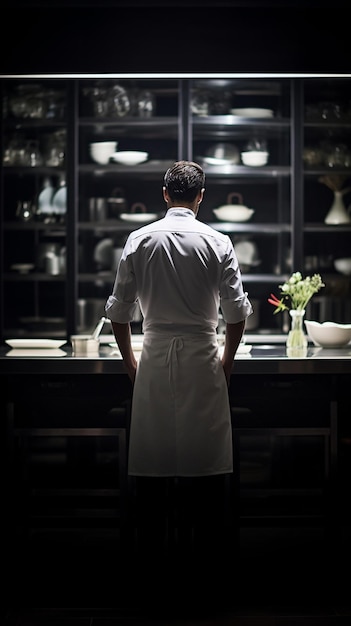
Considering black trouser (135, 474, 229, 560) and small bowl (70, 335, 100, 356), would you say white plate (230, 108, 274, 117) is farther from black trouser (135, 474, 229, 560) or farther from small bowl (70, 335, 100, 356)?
black trouser (135, 474, 229, 560)

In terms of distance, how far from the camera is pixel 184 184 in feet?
9.65

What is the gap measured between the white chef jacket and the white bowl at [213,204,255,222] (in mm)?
2365

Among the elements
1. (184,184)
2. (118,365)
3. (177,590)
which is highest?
(184,184)

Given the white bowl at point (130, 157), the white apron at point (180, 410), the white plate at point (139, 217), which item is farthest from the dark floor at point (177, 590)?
the white bowl at point (130, 157)

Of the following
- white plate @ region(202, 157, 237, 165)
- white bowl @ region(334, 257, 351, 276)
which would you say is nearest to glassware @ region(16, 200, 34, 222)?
white plate @ region(202, 157, 237, 165)

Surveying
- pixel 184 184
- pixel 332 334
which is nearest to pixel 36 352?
pixel 184 184

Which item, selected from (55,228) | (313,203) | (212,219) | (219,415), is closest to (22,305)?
(55,228)

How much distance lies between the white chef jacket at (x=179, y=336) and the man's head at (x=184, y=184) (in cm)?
5

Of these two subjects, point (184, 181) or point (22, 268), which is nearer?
point (184, 181)

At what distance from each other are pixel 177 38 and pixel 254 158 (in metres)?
1.81

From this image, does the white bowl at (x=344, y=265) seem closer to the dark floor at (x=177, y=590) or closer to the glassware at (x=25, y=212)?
the glassware at (x=25, y=212)

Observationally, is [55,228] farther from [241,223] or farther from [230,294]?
[230,294]

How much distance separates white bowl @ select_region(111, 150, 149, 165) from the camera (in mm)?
5213

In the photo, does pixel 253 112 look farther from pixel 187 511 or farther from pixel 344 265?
pixel 187 511
